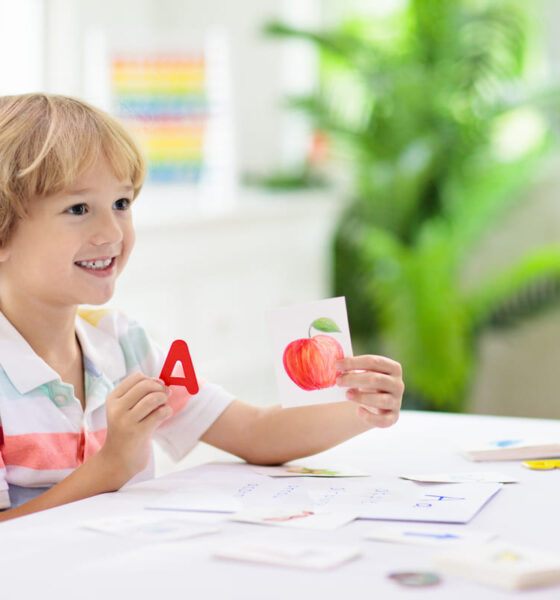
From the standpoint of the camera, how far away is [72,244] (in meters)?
1.48

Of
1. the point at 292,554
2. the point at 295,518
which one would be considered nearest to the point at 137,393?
the point at 295,518

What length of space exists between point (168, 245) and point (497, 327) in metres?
1.42

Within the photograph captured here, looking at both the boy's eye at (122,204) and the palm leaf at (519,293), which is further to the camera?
the palm leaf at (519,293)

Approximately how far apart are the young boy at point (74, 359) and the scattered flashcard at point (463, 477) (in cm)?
10

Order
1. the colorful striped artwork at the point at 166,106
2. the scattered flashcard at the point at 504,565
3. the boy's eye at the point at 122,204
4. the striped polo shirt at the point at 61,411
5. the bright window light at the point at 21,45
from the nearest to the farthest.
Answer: the scattered flashcard at the point at 504,565 < the striped polo shirt at the point at 61,411 < the boy's eye at the point at 122,204 < the bright window light at the point at 21,45 < the colorful striped artwork at the point at 166,106

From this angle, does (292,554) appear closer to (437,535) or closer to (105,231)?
(437,535)

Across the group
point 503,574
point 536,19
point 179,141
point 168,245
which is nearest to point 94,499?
point 503,574

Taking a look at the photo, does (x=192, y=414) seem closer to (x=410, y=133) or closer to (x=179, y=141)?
(x=179, y=141)

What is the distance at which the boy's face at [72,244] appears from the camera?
1479mm

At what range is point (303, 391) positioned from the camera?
1389 millimetres

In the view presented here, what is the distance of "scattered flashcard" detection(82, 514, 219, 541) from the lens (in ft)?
3.61

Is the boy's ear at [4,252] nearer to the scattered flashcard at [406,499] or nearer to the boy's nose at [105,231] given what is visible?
the boy's nose at [105,231]

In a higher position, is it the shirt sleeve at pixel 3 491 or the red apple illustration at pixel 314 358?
the red apple illustration at pixel 314 358

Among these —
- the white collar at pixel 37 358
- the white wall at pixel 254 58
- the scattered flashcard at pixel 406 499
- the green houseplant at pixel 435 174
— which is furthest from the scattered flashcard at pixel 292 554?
the white wall at pixel 254 58
